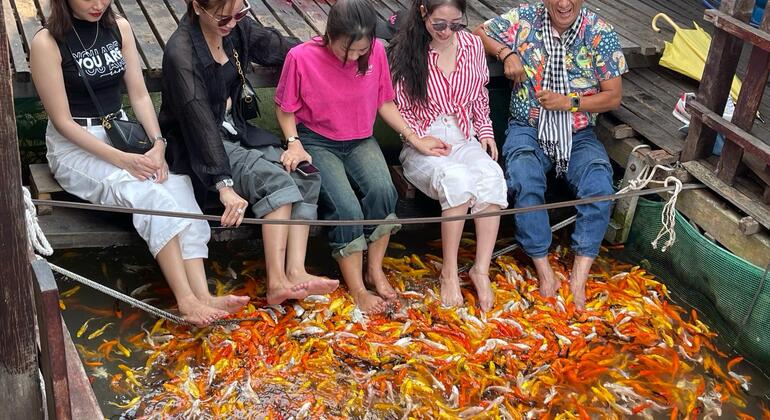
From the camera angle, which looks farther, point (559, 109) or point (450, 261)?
point (559, 109)

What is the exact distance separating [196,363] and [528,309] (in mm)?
1830

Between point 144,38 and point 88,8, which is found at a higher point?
point 88,8

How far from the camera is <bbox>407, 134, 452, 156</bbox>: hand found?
507 centimetres

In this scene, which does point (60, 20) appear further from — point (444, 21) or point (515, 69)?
point (515, 69)

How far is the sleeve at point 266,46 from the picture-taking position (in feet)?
16.5

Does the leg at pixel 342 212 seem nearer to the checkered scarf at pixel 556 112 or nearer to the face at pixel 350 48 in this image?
the face at pixel 350 48

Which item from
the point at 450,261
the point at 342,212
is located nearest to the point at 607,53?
the point at 450,261

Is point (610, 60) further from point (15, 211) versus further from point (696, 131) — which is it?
point (15, 211)

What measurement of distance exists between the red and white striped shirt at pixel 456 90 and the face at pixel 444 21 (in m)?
0.25

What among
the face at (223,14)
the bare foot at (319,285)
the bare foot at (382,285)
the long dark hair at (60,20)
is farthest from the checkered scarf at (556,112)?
the long dark hair at (60,20)

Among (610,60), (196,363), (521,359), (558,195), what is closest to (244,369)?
(196,363)

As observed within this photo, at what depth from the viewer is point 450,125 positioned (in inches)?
207

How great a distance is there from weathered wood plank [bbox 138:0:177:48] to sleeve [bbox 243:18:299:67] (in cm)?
60

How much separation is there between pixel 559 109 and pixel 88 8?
259 cm
